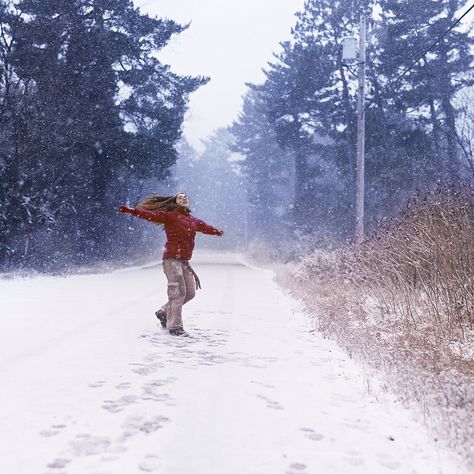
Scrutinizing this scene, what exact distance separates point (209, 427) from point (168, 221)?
15.8ft

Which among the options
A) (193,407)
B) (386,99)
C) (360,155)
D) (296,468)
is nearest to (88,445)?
(193,407)

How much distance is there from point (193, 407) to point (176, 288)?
12.9ft

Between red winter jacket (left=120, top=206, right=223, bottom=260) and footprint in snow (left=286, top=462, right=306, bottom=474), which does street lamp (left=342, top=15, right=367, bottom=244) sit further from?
footprint in snow (left=286, top=462, right=306, bottom=474)

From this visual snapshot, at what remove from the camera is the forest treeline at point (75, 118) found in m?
19.6

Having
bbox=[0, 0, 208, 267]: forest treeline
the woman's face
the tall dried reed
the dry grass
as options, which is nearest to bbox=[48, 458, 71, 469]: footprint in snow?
the dry grass

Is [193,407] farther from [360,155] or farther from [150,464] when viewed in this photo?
[360,155]

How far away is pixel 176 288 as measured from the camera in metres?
8.45

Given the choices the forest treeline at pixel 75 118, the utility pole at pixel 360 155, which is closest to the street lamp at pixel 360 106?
the utility pole at pixel 360 155

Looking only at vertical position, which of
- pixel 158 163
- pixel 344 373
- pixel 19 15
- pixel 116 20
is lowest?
pixel 344 373

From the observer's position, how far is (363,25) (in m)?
17.1

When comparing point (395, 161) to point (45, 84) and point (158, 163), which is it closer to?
point (158, 163)

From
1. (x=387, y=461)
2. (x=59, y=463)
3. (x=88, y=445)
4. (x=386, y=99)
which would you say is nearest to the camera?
(x=59, y=463)

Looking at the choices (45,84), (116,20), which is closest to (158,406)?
(45,84)

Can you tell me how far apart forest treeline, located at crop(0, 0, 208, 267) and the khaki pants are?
12060mm
